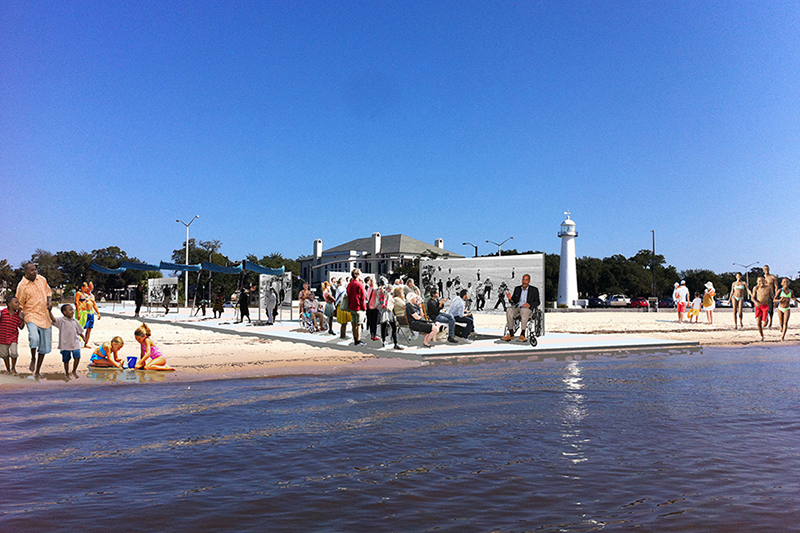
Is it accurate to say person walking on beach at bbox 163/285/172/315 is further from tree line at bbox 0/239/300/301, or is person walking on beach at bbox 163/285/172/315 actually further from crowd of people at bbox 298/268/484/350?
tree line at bbox 0/239/300/301

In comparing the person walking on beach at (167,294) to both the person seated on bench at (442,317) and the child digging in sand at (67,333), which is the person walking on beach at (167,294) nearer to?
the person seated on bench at (442,317)

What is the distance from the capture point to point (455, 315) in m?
17.8

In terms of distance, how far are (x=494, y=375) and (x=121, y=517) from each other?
8203mm

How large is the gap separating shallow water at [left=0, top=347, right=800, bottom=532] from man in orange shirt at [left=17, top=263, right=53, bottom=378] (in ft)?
4.63

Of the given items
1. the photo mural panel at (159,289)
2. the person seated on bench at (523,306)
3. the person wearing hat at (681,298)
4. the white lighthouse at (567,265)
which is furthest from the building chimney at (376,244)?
the person seated on bench at (523,306)

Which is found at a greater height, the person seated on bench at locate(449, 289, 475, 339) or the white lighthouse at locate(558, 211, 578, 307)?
the white lighthouse at locate(558, 211, 578, 307)

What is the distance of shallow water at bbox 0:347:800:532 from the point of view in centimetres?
452

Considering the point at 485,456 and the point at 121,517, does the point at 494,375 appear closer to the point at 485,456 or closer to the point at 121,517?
the point at 485,456

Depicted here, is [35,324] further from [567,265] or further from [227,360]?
[567,265]

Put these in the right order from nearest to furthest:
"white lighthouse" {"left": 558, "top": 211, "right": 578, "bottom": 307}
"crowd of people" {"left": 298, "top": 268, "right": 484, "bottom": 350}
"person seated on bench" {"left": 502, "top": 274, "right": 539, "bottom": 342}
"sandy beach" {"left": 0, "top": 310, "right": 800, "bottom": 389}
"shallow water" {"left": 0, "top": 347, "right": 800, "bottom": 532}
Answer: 1. "shallow water" {"left": 0, "top": 347, "right": 800, "bottom": 532}
2. "sandy beach" {"left": 0, "top": 310, "right": 800, "bottom": 389}
3. "crowd of people" {"left": 298, "top": 268, "right": 484, "bottom": 350}
4. "person seated on bench" {"left": 502, "top": 274, "right": 539, "bottom": 342}
5. "white lighthouse" {"left": 558, "top": 211, "right": 578, "bottom": 307}

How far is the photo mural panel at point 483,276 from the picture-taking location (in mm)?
18625

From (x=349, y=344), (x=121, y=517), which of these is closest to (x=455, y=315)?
(x=349, y=344)

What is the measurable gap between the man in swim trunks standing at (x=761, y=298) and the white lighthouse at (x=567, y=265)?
60275mm

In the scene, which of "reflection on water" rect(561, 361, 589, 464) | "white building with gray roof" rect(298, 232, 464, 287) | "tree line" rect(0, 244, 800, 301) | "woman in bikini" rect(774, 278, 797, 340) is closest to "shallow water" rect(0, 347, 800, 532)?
"reflection on water" rect(561, 361, 589, 464)
